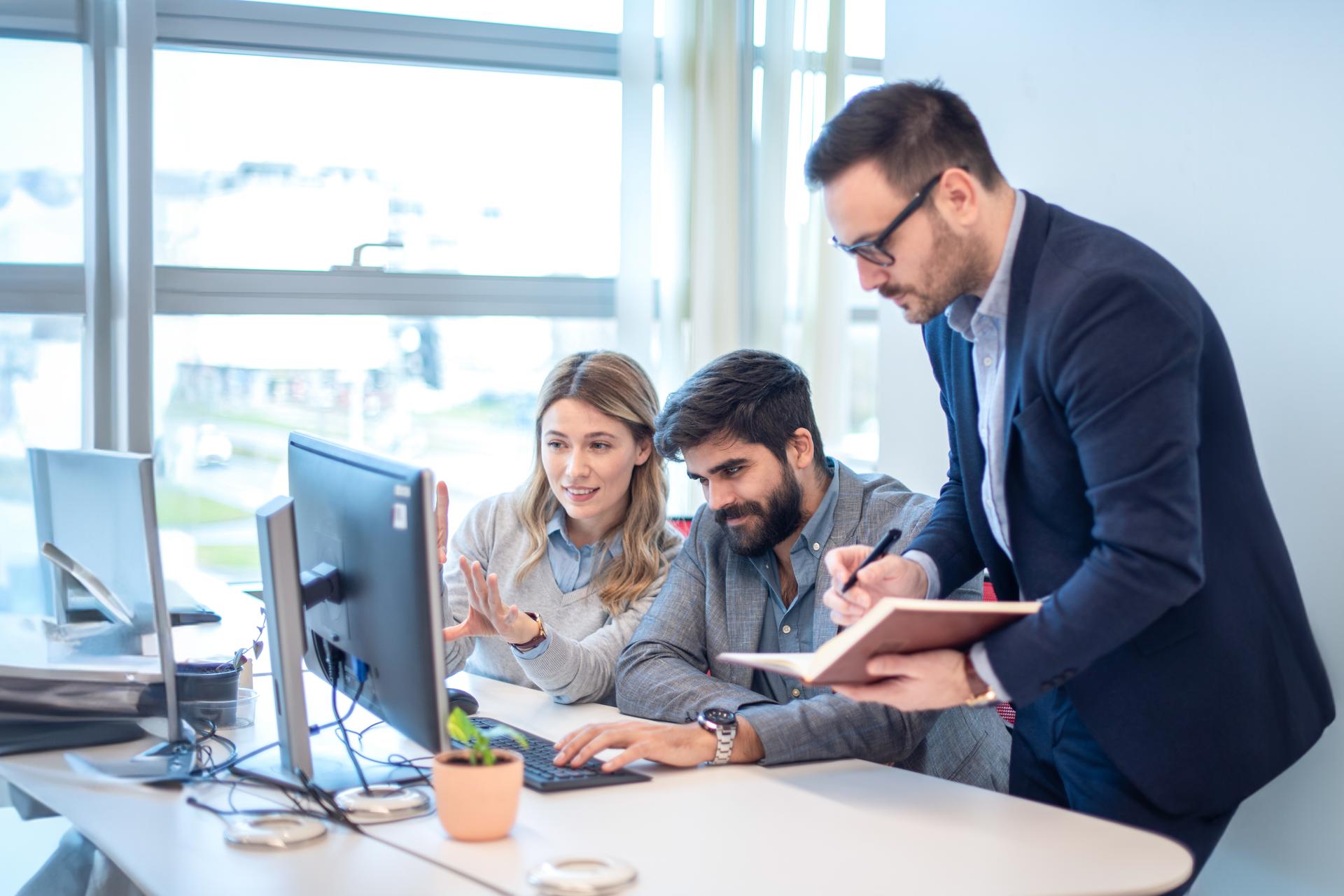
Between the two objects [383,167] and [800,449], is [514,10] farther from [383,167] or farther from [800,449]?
[800,449]

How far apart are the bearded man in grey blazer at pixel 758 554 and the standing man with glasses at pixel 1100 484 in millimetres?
455

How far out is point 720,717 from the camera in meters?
1.82

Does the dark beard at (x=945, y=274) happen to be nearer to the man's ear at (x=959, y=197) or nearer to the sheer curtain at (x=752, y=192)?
the man's ear at (x=959, y=197)

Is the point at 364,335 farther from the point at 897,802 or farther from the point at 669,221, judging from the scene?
the point at 897,802

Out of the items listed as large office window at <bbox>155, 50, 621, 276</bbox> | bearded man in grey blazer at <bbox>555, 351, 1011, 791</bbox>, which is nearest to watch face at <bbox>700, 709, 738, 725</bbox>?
bearded man in grey blazer at <bbox>555, 351, 1011, 791</bbox>

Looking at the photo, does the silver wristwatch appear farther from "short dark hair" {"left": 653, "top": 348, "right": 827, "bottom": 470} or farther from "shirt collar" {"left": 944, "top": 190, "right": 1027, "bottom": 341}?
"shirt collar" {"left": 944, "top": 190, "right": 1027, "bottom": 341}

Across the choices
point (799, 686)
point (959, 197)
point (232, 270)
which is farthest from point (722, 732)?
point (232, 270)

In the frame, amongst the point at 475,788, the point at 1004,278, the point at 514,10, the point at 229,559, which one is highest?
the point at 514,10

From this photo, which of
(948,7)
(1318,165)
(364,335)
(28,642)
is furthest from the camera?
(364,335)

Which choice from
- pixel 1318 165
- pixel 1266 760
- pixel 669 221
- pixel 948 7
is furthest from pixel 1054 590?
pixel 669 221

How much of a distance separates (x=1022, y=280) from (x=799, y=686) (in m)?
0.89

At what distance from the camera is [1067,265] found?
150 centimetres

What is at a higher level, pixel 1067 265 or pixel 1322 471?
pixel 1067 265

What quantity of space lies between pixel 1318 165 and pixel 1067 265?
54 cm
